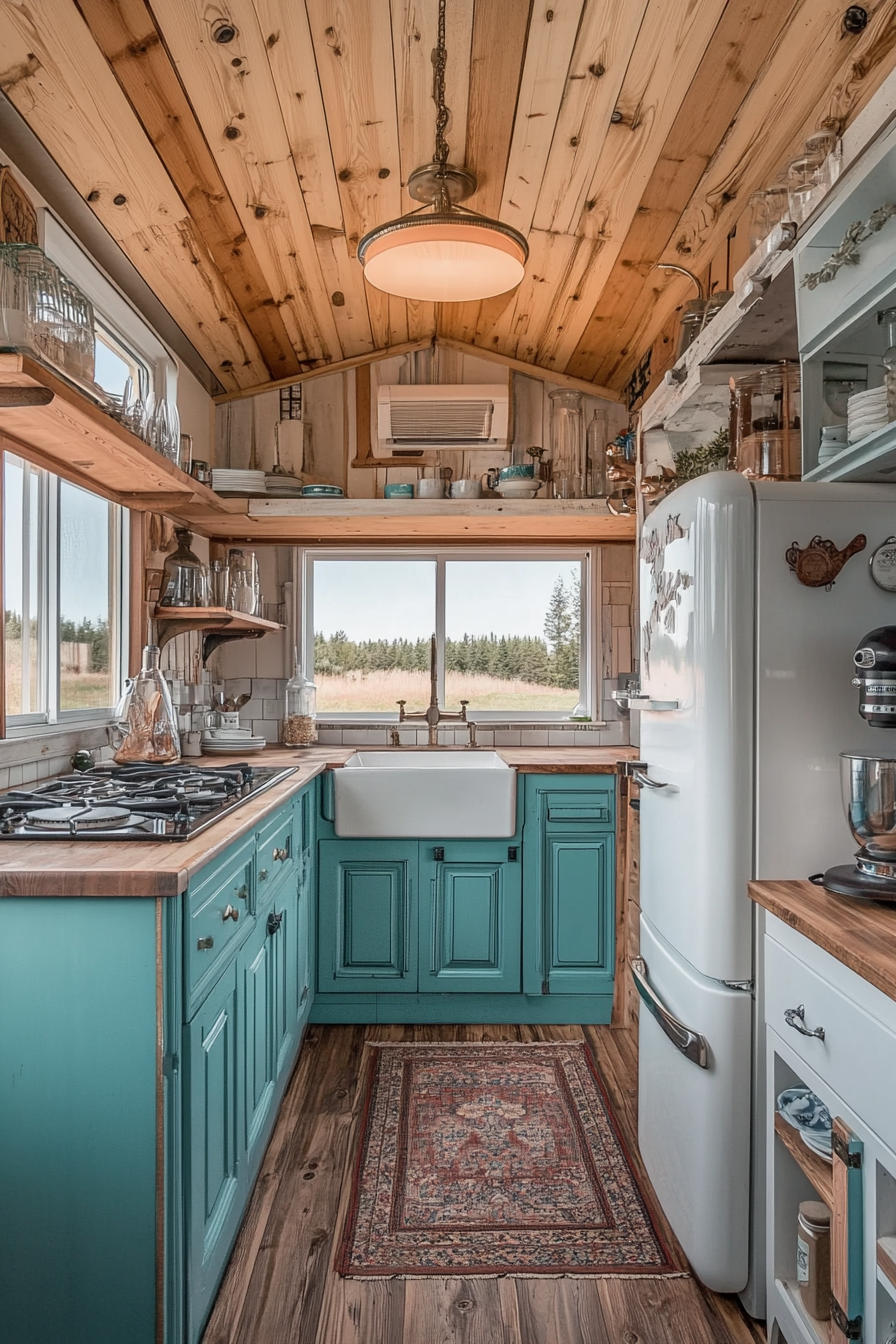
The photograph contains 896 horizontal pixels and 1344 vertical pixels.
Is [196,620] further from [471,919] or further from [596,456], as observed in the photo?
[596,456]

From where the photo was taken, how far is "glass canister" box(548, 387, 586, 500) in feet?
13.0

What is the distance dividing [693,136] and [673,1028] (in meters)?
2.14

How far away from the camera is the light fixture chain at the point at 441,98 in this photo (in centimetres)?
210

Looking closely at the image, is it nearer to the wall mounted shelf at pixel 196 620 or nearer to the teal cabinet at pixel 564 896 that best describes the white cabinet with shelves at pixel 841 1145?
the teal cabinet at pixel 564 896

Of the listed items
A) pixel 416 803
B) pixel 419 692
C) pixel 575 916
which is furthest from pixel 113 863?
pixel 419 692

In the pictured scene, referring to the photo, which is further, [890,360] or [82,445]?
[82,445]

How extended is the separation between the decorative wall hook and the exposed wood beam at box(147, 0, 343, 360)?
63.9 inches

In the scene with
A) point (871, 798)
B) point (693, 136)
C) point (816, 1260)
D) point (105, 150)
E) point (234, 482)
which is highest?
point (693, 136)

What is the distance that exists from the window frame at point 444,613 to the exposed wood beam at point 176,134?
3.57 ft

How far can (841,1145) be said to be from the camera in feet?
4.23

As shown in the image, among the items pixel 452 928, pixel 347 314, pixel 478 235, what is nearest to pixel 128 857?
pixel 478 235

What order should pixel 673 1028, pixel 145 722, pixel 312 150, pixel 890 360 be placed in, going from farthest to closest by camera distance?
pixel 145 722, pixel 312 150, pixel 673 1028, pixel 890 360

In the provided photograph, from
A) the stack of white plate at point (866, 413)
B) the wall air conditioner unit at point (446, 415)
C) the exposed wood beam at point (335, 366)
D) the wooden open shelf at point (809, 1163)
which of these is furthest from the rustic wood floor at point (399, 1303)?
the exposed wood beam at point (335, 366)

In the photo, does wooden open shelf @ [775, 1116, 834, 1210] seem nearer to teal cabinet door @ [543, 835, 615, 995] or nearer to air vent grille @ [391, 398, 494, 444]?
teal cabinet door @ [543, 835, 615, 995]
